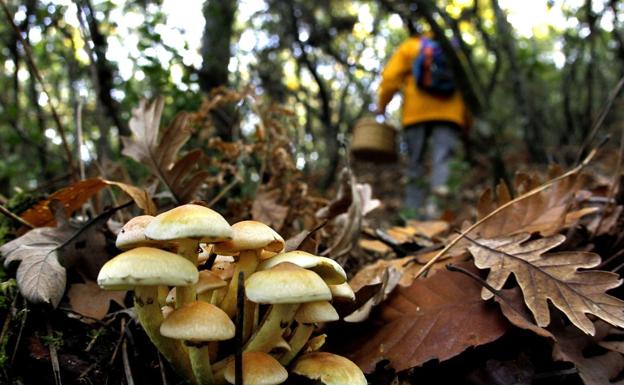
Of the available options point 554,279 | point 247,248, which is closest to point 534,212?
point 554,279

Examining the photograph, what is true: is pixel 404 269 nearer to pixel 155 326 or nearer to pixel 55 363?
pixel 155 326

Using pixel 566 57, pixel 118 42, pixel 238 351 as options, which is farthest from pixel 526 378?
pixel 566 57

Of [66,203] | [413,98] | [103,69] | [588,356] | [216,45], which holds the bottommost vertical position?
[588,356]

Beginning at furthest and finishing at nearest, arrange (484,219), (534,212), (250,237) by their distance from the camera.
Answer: (534,212), (484,219), (250,237)

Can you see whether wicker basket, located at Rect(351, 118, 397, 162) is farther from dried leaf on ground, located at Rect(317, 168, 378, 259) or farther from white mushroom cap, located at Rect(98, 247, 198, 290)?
white mushroom cap, located at Rect(98, 247, 198, 290)

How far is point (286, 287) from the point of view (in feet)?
3.29

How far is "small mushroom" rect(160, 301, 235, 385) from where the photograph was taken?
3.26ft

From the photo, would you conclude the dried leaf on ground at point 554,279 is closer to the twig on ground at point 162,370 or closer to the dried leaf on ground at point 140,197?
the twig on ground at point 162,370

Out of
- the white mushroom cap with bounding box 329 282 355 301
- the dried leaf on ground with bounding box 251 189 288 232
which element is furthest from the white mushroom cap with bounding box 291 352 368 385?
the dried leaf on ground with bounding box 251 189 288 232

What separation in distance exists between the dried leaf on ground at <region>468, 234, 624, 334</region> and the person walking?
5257 mm

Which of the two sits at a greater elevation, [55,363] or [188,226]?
[188,226]

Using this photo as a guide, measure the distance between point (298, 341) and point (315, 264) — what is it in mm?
231

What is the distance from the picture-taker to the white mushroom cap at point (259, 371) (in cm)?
104

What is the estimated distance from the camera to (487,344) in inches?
53.7
